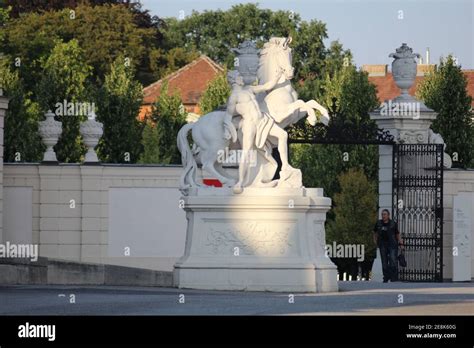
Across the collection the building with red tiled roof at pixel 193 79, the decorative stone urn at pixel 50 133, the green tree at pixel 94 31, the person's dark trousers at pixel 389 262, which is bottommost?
the person's dark trousers at pixel 389 262

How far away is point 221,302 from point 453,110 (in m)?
30.9

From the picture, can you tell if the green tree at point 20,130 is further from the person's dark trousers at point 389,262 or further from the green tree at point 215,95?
the person's dark trousers at point 389,262

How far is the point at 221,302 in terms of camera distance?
27266mm

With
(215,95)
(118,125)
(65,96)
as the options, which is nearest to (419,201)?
(118,125)

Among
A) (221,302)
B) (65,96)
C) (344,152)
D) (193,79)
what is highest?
(193,79)

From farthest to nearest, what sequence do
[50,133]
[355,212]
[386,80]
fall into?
[386,80]
[355,212]
[50,133]

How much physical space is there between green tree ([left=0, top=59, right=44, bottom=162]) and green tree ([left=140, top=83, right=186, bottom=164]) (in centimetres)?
312

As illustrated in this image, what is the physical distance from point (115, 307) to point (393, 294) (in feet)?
19.3

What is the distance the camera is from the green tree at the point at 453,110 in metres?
56.8

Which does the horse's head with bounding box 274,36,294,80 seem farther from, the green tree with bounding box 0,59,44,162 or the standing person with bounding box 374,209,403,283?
the green tree with bounding box 0,59,44,162

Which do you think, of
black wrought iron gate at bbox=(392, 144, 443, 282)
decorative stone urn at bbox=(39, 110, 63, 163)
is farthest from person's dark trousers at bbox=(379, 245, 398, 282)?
decorative stone urn at bbox=(39, 110, 63, 163)

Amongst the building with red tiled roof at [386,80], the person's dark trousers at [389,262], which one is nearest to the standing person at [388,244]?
the person's dark trousers at [389,262]

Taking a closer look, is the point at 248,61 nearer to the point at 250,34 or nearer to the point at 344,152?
the point at 344,152

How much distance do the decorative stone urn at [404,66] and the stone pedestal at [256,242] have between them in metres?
9.58
